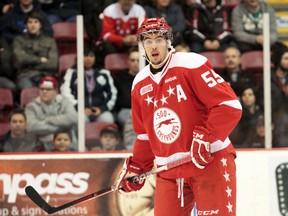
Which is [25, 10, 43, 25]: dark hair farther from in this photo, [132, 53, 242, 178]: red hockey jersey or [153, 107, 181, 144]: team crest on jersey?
[153, 107, 181, 144]: team crest on jersey

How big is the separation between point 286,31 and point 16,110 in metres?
2.46

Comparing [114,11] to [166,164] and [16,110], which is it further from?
[166,164]

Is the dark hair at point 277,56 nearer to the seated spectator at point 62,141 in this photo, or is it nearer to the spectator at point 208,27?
the spectator at point 208,27

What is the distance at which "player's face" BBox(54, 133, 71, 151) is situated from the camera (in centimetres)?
539

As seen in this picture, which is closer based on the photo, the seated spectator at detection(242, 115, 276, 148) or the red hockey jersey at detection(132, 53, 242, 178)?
the red hockey jersey at detection(132, 53, 242, 178)

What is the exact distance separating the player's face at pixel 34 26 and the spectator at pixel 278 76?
184 cm

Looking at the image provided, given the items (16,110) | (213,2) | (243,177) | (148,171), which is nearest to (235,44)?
(213,2)

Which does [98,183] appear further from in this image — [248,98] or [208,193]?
[208,193]

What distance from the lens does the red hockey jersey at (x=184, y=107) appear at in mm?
3553

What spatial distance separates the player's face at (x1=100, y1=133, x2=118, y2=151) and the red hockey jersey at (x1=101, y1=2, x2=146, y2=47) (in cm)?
93

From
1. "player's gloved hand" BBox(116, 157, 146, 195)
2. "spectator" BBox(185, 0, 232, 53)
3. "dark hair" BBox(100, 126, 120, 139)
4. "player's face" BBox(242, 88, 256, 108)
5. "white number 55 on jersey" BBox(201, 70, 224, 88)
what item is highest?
"spectator" BBox(185, 0, 232, 53)

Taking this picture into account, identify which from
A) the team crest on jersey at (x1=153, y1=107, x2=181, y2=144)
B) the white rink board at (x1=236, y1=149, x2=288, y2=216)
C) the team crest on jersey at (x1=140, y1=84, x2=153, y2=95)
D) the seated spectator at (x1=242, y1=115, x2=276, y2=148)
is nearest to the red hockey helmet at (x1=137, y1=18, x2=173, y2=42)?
the team crest on jersey at (x1=140, y1=84, x2=153, y2=95)

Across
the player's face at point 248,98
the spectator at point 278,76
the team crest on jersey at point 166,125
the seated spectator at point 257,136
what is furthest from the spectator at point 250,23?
the team crest on jersey at point 166,125

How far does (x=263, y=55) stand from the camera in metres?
5.36
